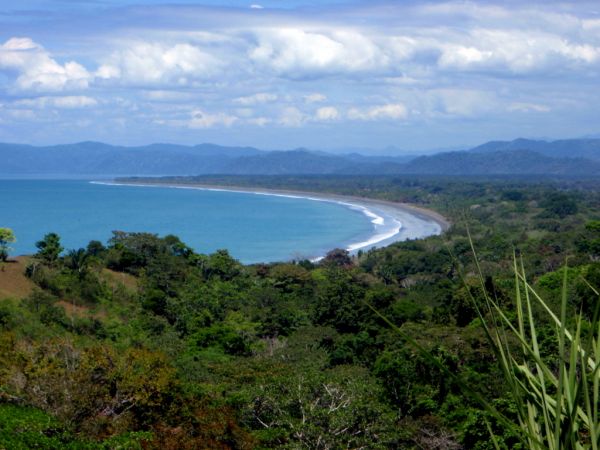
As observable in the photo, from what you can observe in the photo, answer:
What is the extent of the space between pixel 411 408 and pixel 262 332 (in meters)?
12.0

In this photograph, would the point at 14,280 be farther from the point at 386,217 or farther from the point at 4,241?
the point at 386,217

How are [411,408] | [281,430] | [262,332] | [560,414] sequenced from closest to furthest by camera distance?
[560,414], [281,430], [411,408], [262,332]

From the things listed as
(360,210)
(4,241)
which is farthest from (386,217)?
(4,241)

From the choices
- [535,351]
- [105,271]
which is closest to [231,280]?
[105,271]

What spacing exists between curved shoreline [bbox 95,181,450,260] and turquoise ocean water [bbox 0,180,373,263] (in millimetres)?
1886

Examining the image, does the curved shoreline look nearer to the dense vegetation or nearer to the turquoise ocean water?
the turquoise ocean water

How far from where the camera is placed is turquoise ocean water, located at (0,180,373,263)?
229ft

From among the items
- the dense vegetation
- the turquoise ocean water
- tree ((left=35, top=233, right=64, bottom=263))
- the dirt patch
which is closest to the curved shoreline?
the turquoise ocean water

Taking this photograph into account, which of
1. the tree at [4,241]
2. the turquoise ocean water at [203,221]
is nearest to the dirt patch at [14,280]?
the tree at [4,241]

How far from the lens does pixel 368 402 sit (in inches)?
523

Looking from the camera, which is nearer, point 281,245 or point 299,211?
point 281,245

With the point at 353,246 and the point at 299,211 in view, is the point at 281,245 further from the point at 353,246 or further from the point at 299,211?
the point at 299,211

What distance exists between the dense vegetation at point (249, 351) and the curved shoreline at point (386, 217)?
20.3 m

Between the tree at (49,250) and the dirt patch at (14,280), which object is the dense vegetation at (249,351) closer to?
the tree at (49,250)
